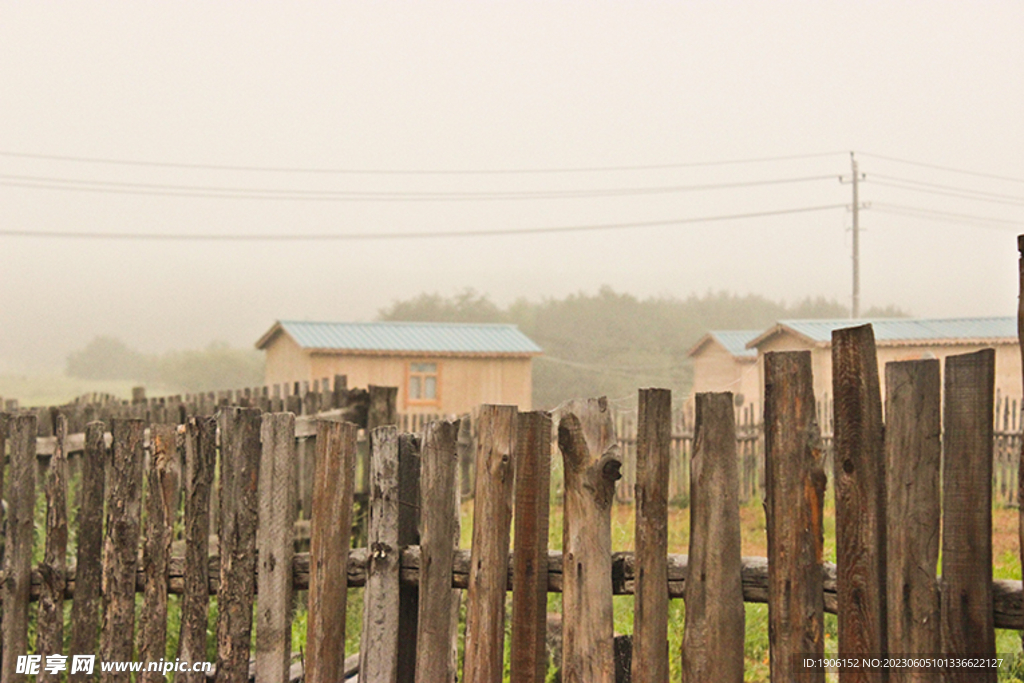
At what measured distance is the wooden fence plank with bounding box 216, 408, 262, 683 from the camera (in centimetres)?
311

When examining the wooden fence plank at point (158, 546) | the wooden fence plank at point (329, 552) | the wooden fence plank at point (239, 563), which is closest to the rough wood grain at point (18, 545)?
the wooden fence plank at point (158, 546)

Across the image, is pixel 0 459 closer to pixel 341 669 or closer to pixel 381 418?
pixel 341 669

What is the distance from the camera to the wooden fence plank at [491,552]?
268 cm

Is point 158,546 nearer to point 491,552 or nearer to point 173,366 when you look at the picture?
point 491,552

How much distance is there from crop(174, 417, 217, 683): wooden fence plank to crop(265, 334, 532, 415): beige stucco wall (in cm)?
2257

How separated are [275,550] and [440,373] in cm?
2420

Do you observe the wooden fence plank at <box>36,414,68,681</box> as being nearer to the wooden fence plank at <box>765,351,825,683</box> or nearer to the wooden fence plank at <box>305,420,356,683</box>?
the wooden fence plank at <box>305,420,356,683</box>

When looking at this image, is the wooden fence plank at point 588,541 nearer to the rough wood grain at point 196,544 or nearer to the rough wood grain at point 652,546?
the rough wood grain at point 652,546

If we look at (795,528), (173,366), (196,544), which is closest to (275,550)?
(196,544)

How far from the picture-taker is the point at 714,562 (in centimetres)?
240

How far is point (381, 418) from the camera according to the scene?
7.37 meters

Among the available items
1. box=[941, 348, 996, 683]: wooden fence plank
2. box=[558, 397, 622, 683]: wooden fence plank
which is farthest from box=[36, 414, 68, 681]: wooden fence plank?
box=[941, 348, 996, 683]: wooden fence plank

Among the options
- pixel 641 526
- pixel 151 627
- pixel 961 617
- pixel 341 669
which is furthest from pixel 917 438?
pixel 151 627

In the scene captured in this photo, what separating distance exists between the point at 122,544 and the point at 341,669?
113 cm
